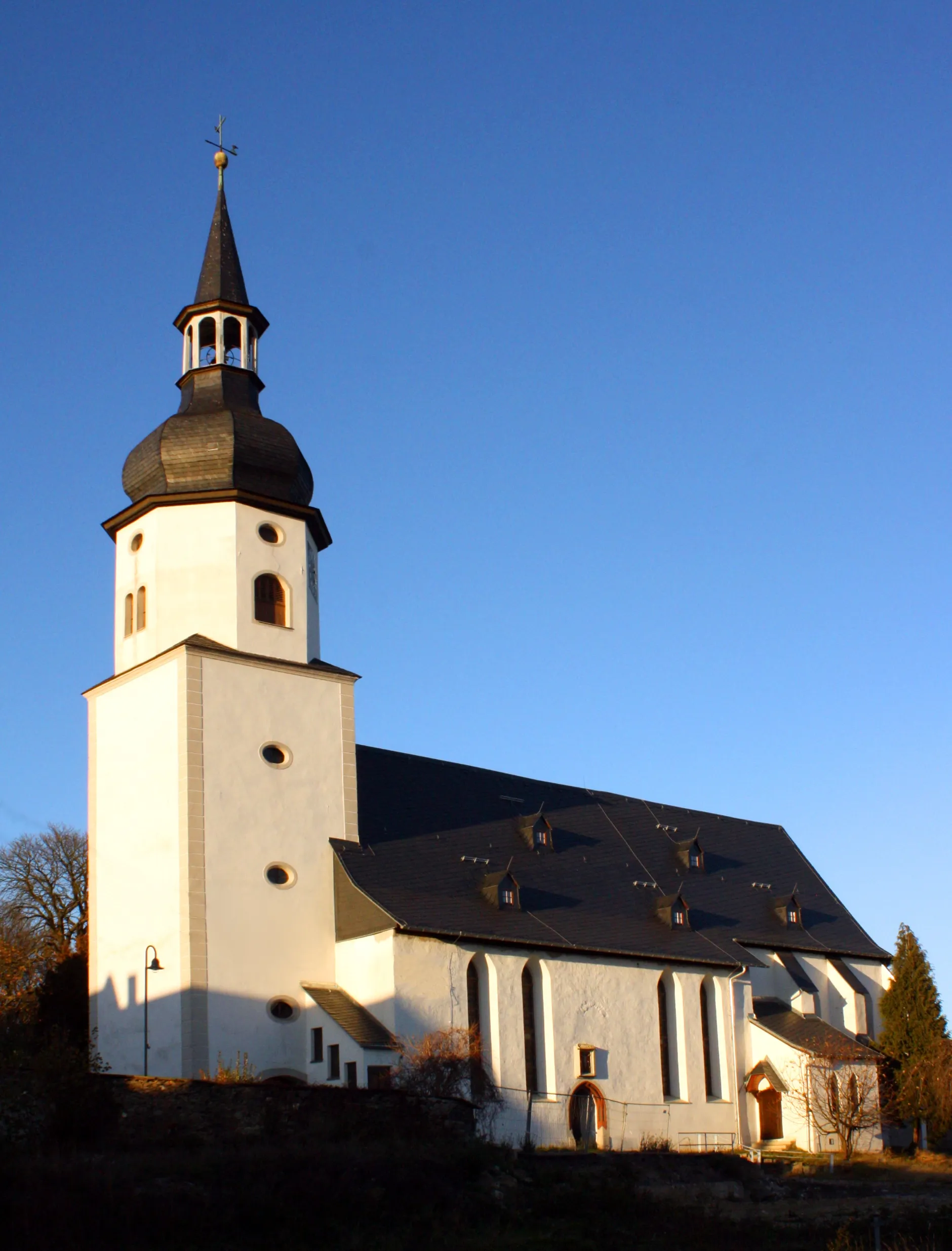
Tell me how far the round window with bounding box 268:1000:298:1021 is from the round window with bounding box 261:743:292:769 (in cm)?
500

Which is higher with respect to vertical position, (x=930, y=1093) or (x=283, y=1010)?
(x=283, y=1010)

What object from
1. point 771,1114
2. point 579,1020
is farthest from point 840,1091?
point 579,1020

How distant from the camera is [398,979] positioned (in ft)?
104

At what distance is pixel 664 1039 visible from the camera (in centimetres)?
3675

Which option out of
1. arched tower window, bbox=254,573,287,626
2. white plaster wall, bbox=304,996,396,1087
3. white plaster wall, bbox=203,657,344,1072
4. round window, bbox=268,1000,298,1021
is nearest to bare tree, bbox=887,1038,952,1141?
white plaster wall, bbox=304,996,396,1087

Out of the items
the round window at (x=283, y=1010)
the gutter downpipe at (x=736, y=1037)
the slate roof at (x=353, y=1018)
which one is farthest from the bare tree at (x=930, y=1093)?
the round window at (x=283, y=1010)

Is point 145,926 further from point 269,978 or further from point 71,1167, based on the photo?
point 71,1167

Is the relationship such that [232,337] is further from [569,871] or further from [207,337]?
[569,871]

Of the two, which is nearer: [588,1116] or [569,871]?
[588,1116]

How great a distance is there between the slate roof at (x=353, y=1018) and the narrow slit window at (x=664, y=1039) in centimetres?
816

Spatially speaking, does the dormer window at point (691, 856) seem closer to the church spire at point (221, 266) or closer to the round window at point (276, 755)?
the round window at point (276, 755)

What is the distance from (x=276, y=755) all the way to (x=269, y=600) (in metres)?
3.58

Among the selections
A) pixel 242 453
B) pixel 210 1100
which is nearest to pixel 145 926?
pixel 210 1100

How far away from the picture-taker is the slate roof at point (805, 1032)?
37.8 m
